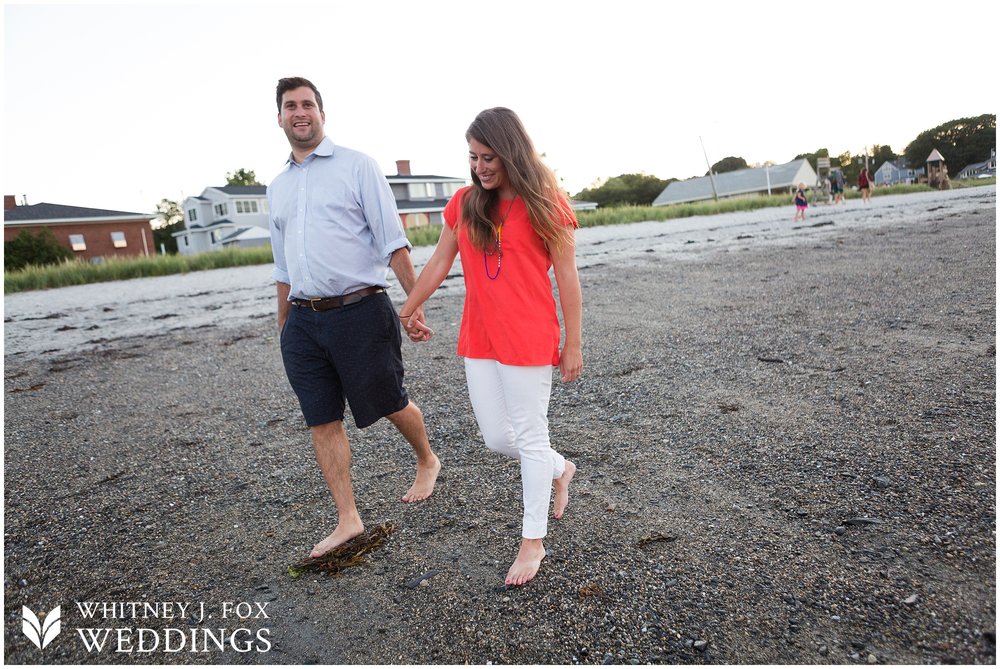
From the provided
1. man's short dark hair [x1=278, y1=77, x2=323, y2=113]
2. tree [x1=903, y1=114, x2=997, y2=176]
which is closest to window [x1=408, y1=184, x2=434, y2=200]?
tree [x1=903, y1=114, x2=997, y2=176]

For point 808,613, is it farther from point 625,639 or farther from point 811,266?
point 811,266

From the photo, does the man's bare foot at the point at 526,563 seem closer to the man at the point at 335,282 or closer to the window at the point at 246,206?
the man at the point at 335,282

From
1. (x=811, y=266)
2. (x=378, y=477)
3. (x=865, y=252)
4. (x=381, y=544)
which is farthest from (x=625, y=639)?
(x=865, y=252)

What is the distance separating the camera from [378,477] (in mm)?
3793

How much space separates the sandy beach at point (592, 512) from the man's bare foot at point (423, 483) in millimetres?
68

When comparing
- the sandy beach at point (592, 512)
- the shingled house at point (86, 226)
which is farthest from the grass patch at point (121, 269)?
the shingled house at point (86, 226)

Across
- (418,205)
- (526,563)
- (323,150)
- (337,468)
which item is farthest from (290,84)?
(418,205)

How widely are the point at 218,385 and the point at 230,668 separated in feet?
13.7

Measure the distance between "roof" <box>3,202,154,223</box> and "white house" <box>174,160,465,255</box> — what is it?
21.8ft

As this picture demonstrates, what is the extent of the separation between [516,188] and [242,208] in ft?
196

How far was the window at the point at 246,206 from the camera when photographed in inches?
2245

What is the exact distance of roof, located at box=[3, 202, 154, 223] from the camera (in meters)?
46.6

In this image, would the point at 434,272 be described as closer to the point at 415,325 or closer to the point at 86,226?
the point at 415,325

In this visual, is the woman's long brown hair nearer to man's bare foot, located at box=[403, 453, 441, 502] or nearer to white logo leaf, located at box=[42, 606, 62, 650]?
man's bare foot, located at box=[403, 453, 441, 502]
